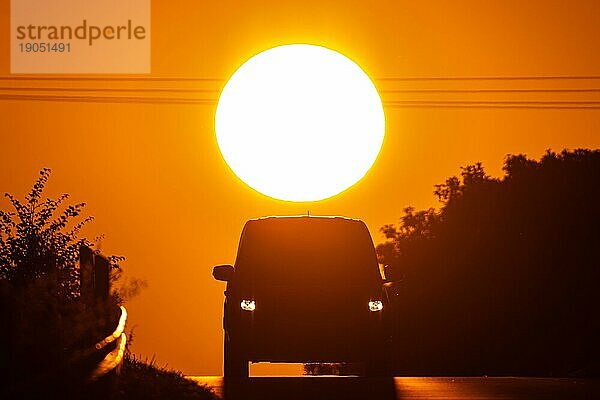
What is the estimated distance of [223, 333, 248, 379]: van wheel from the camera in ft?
57.9

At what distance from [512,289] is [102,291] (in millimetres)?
48850

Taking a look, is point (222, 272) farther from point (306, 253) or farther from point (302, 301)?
point (302, 301)

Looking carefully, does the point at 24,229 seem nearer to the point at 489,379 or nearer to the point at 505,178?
the point at 489,379

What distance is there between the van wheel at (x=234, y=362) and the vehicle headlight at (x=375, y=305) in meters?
1.55

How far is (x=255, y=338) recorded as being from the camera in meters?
17.5

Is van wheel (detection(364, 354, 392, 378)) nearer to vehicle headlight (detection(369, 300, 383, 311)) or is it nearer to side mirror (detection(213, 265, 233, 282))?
vehicle headlight (detection(369, 300, 383, 311))

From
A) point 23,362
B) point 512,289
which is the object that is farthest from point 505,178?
point 23,362

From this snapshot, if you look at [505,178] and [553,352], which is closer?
[553,352]

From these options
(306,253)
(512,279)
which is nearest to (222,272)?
(306,253)

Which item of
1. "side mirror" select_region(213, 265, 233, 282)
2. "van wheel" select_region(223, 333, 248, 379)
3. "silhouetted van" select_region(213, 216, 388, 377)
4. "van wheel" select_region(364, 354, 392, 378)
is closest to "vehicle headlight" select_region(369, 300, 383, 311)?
"silhouetted van" select_region(213, 216, 388, 377)

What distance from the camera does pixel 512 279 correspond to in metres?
64.6

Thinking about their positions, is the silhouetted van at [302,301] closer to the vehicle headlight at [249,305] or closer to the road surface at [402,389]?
the vehicle headlight at [249,305]

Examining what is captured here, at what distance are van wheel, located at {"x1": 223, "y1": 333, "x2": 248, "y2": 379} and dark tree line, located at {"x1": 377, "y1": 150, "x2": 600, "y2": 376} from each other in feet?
129

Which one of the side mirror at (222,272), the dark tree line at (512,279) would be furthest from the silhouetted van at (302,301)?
the dark tree line at (512,279)
